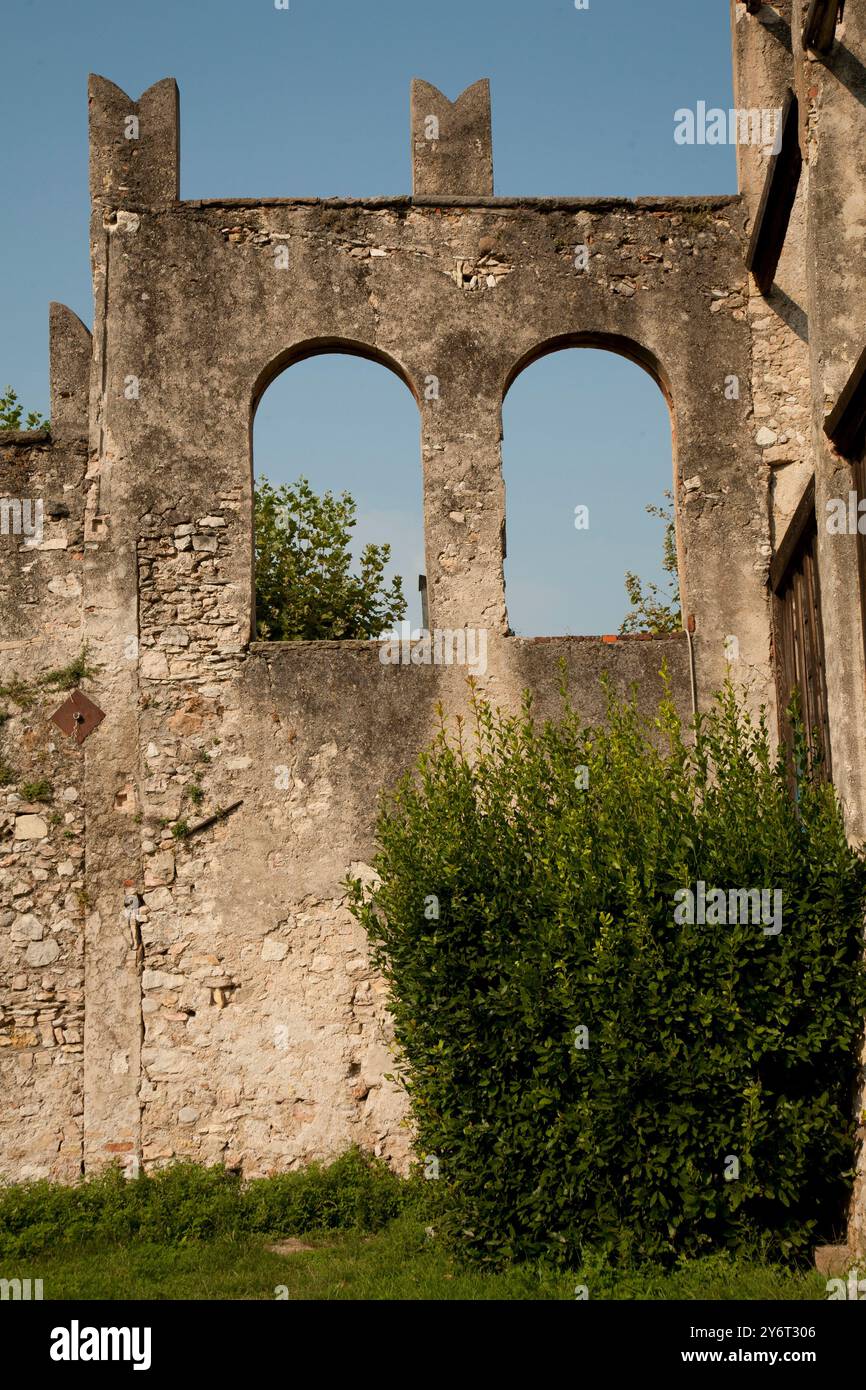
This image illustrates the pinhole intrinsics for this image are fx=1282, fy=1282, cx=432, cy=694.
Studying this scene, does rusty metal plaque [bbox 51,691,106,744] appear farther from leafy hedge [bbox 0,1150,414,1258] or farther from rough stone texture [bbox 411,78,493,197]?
rough stone texture [bbox 411,78,493,197]

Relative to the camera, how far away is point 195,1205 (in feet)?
27.5

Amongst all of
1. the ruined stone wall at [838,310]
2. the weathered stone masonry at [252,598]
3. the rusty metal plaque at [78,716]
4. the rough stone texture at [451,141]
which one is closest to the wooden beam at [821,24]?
the ruined stone wall at [838,310]

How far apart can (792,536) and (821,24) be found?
9.84 ft

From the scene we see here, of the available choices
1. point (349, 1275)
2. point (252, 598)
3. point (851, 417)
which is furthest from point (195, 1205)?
point (851, 417)

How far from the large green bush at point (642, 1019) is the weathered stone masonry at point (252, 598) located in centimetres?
168

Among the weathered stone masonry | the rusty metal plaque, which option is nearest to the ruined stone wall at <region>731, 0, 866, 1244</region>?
the weathered stone masonry

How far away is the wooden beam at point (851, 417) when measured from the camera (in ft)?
20.7

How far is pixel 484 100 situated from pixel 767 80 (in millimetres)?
2140

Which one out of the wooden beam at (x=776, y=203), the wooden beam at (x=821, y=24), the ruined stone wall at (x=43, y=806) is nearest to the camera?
the wooden beam at (x=821, y=24)

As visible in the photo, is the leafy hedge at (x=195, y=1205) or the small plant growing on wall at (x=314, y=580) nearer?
the leafy hedge at (x=195, y=1205)

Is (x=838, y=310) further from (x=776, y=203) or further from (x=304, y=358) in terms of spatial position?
(x=304, y=358)

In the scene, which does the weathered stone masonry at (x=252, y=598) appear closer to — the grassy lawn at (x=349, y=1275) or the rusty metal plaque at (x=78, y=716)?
the rusty metal plaque at (x=78, y=716)

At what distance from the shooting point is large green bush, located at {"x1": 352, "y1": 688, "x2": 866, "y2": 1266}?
6844 mm
